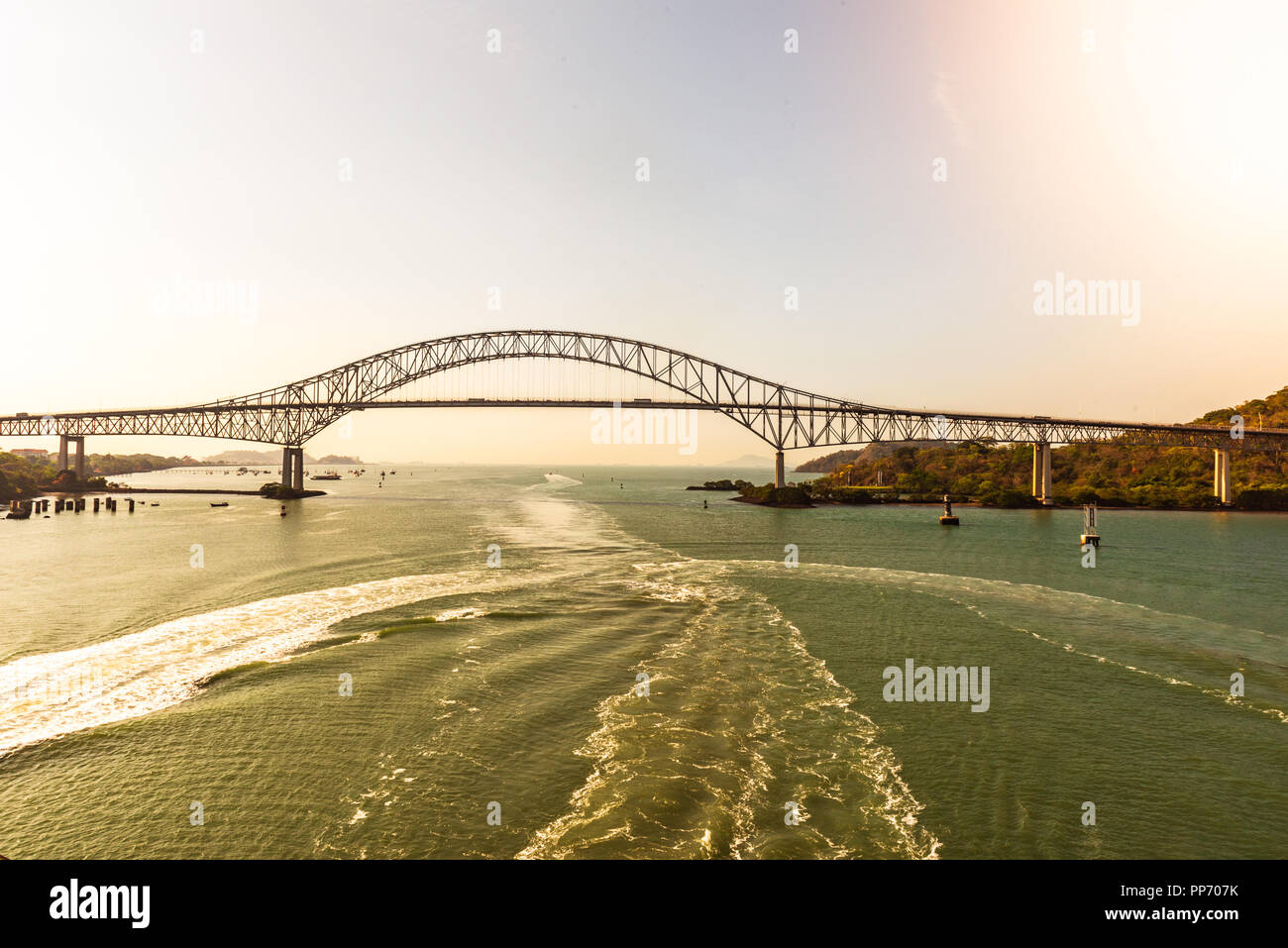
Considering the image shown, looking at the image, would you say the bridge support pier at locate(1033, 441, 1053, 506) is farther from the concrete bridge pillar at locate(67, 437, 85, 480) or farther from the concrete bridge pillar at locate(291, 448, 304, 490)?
→ the concrete bridge pillar at locate(67, 437, 85, 480)

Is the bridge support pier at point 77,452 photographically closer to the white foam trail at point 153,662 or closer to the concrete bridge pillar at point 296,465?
the concrete bridge pillar at point 296,465

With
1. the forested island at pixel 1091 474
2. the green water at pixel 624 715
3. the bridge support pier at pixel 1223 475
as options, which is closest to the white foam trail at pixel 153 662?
the green water at pixel 624 715

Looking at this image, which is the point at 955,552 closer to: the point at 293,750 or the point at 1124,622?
the point at 1124,622

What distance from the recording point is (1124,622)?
23.2m

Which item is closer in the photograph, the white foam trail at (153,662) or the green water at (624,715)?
the green water at (624,715)

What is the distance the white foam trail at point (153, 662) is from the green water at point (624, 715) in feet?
0.38

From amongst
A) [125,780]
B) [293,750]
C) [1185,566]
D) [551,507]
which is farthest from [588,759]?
[551,507]

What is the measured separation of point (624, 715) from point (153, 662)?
592 inches

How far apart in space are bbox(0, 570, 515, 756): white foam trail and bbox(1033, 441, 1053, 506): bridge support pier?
104m

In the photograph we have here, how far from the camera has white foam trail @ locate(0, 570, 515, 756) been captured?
14.0 meters

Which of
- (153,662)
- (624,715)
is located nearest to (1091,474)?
(624,715)

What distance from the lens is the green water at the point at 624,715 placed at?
970 cm

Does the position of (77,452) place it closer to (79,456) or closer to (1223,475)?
(79,456)
